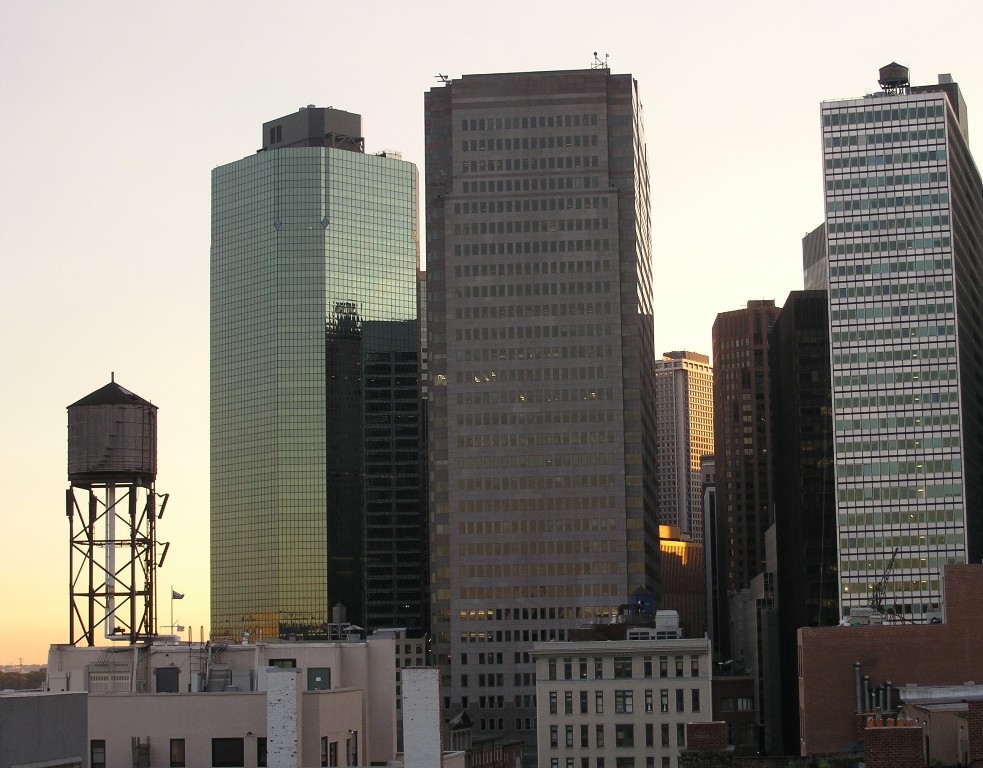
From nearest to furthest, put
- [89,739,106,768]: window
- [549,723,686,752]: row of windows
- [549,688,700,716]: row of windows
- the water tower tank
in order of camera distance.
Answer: [89,739,106,768]: window → the water tower tank → [549,723,686,752]: row of windows → [549,688,700,716]: row of windows

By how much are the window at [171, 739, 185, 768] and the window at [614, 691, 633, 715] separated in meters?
111

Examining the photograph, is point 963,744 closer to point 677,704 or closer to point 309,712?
point 309,712

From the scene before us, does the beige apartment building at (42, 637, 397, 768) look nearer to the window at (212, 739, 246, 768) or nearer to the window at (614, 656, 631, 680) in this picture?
the window at (212, 739, 246, 768)

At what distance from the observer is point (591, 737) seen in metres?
176

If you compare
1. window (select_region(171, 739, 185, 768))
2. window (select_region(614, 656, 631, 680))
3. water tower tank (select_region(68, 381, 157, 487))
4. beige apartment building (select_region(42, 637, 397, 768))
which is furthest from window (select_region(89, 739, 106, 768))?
window (select_region(614, 656, 631, 680))

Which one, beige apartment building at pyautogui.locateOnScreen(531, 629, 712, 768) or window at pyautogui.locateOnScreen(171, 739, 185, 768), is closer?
window at pyautogui.locateOnScreen(171, 739, 185, 768)

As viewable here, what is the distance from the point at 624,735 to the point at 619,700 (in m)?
4.29

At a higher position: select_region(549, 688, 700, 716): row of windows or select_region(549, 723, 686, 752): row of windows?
select_region(549, 688, 700, 716): row of windows

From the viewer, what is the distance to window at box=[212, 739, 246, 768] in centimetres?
7031

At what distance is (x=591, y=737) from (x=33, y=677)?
2927 inches

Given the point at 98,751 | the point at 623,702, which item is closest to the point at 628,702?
the point at 623,702

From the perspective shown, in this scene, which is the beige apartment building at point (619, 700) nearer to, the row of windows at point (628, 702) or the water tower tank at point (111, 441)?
the row of windows at point (628, 702)

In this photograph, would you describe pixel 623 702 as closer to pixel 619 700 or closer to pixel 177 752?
pixel 619 700

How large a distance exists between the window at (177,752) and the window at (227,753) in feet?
4.67
